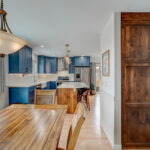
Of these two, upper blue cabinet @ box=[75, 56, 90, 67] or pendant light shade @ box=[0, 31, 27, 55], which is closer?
pendant light shade @ box=[0, 31, 27, 55]

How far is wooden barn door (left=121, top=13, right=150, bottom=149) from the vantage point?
6.66 ft

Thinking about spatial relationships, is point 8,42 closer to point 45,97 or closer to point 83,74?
point 45,97

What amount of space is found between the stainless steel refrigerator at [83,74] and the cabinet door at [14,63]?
12.0 feet

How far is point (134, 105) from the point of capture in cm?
204

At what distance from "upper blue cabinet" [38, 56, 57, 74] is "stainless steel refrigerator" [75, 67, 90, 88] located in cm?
145

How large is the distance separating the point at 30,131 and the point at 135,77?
195 centimetres

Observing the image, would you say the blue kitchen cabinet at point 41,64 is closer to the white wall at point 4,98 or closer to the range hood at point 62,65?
the range hood at point 62,65

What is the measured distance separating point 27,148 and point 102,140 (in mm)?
1878

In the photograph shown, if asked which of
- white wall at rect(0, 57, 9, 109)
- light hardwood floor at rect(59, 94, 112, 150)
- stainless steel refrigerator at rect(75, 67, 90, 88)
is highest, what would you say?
stainless steel refrigerator at rect(75, 67, 90, 88)

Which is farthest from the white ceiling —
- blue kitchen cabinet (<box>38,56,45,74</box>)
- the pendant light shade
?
blue kitchen cabinet (<box>38,56,45,74</box>)

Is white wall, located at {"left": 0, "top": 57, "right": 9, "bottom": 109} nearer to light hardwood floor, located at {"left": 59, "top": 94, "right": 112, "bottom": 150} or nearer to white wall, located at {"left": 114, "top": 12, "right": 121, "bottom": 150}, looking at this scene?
light hardwood floor, located at {"left": 59, "top": 94, "right": 112, "bottom": 150}

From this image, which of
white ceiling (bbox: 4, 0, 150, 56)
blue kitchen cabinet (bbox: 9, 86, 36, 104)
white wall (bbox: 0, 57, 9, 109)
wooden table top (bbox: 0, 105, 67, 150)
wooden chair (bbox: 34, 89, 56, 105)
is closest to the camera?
wooden table top (bbox: 0, 105, 67, 150)

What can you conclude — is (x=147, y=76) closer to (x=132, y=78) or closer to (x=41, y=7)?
(x=132, y=78)

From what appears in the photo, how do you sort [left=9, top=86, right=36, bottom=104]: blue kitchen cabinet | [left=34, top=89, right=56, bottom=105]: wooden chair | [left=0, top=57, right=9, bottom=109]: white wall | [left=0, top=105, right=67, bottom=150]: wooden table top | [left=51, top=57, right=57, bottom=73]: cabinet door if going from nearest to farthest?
[left=0, top=105, right=67, bottom=150]: wooden table top
[left=34, top=89, right=56, bottom=105]: wooden chair
[left=0, top=57, right=9, bottom=109]: white wall
[left=9, top=86, right=36, bottom=104]: blue kitchen cabinet
[left=51, top=57, right=57, bottom=73]: cabinet door
